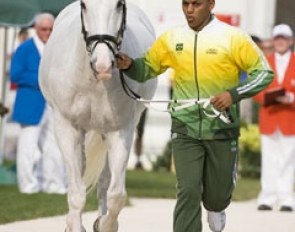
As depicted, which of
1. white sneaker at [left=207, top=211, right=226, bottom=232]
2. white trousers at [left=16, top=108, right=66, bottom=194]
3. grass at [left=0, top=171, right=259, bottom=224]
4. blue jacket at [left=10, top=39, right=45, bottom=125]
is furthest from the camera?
white trousers at [left=16, top=108, right=66, bottom=194]

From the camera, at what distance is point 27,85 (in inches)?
567

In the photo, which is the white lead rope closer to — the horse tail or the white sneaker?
the white sneaker

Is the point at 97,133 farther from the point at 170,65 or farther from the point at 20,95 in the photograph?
the point at 20,95

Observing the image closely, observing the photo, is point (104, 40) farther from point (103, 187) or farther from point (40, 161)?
point (40, 161)

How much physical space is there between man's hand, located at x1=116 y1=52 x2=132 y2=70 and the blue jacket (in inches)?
249

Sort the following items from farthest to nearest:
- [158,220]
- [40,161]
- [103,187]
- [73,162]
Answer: [40,161] → [158,220] → [103,187] → [73,162]

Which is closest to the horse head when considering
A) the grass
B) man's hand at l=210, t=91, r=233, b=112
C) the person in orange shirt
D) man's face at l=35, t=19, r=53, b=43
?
man's hand at l=210, t=91, r=233, b=112

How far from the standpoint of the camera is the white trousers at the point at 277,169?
45.8ft

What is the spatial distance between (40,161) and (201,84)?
23.6ft

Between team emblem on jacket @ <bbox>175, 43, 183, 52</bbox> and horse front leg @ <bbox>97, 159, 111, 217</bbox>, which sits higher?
team emblem on jacket @ <bbox>175, 43, 183, 52</bbox>

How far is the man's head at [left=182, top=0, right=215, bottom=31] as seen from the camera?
7895mm

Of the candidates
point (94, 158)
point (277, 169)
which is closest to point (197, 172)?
point (94, 158)

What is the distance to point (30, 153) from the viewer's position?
14.6 m

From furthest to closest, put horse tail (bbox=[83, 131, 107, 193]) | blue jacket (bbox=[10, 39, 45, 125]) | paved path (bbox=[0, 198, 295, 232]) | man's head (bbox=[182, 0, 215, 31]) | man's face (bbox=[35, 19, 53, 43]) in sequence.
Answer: blue jacket (bbox=[10, 39, 45, 125]) < man's face (bbox=[35, 19, 53, 43]) < paved path (bbox=[0, 198, 295, 232]) < horse tail (bbox=[83, 131, 107, 193]) < man's head (bbox=[182, 0, 215, 31])
